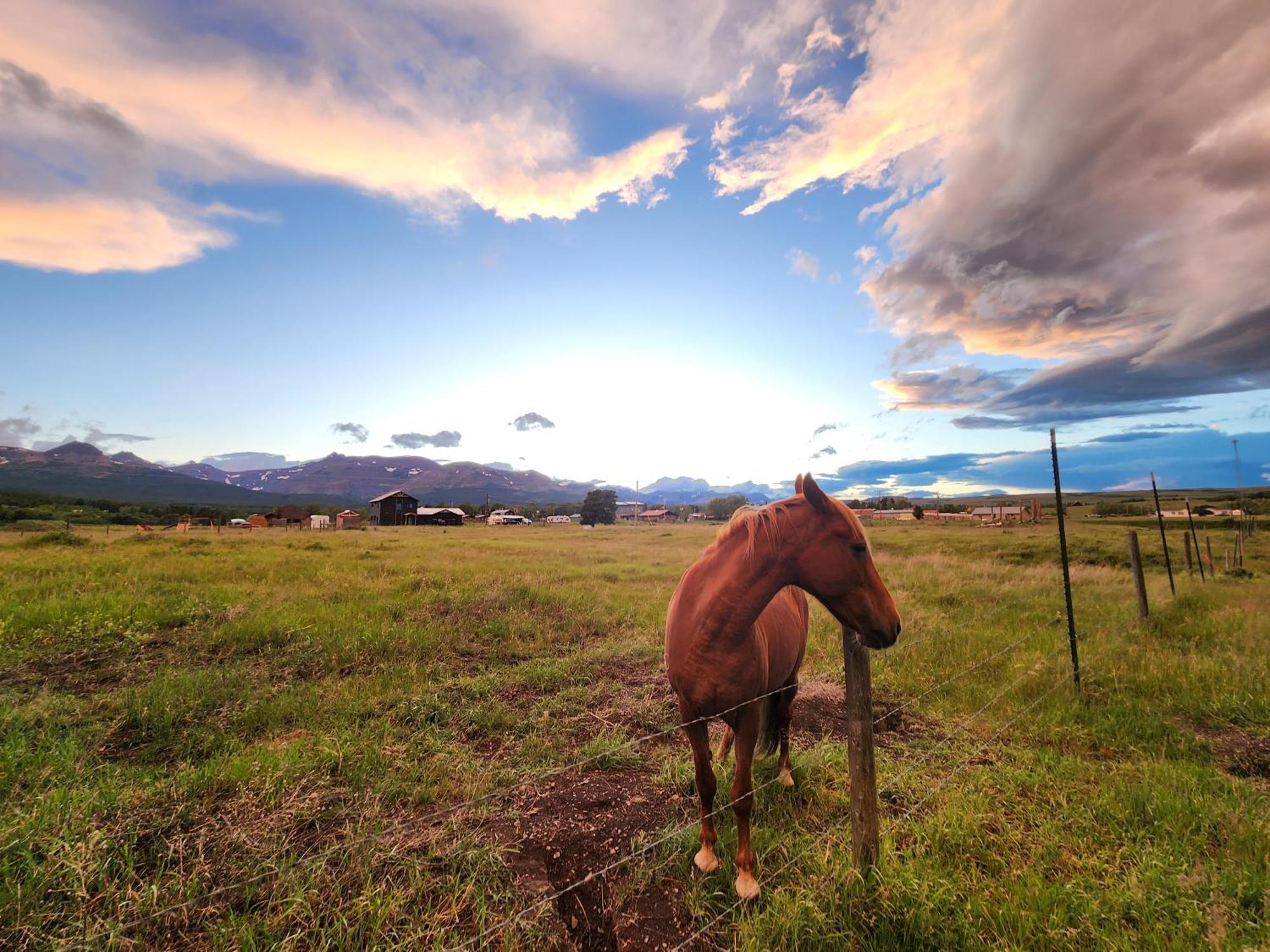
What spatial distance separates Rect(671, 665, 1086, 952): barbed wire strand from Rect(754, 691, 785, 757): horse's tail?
91 cm

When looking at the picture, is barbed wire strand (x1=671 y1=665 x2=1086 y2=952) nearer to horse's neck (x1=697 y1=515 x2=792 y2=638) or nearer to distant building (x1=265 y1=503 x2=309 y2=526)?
horse's neck (x1=697 y1=515 x2=792 y2=638)

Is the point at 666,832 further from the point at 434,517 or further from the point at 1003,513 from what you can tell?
the point at 434,517

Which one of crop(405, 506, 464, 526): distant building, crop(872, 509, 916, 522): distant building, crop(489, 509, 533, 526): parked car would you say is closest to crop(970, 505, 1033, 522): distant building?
crop(872, 509, 916, 522): distant building

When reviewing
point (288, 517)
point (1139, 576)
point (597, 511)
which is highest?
point (597, 511)

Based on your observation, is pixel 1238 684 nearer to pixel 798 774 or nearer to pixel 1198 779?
pixel 1198 779

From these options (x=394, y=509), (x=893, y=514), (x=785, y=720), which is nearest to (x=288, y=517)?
(x=394, y=509)

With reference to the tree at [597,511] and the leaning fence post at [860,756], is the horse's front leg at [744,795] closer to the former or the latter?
the leaning fence post at [860,756]

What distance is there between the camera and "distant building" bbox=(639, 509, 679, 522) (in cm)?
7753

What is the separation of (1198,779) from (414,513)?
72297 mm

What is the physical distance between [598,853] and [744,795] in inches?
47.5

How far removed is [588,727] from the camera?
18.7ft

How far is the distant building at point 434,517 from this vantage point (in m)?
66.4

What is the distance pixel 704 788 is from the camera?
Answer: 3508 millimetres

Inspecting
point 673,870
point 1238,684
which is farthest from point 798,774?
point 1238,684
